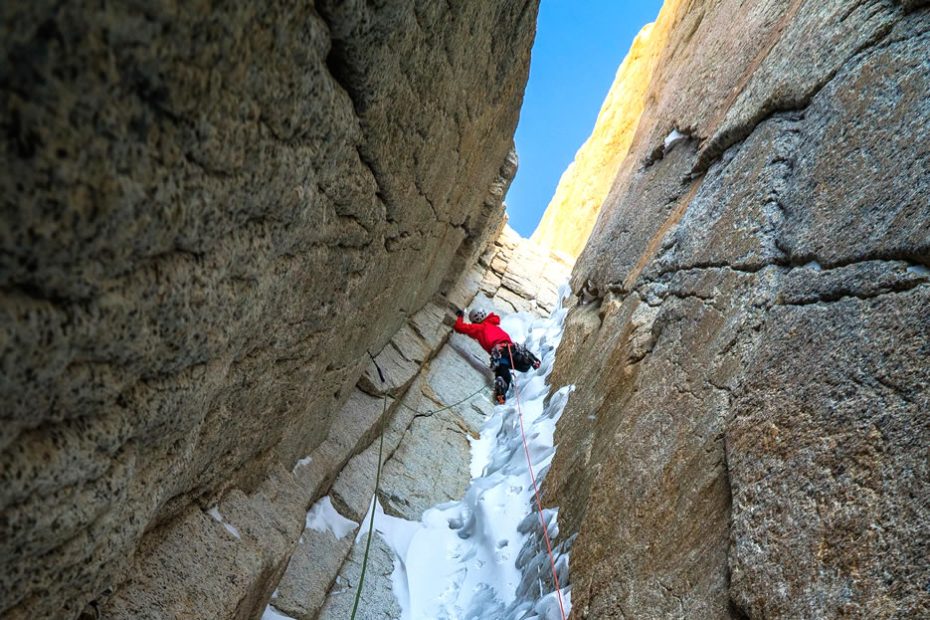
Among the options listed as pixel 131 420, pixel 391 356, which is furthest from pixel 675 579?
pixel 391 356

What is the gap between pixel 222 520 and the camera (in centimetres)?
183

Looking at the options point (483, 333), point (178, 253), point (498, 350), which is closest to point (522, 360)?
point (498, 350)

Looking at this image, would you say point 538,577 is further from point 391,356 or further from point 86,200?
point 86,200

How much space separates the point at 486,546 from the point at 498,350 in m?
3.16

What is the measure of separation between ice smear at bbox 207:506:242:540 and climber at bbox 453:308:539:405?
3.97 meters

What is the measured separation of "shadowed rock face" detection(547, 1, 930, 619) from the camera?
151 centimetres

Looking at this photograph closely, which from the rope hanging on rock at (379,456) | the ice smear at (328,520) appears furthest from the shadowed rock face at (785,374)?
the ice smear at (328,520)

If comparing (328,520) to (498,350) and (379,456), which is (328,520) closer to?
(379,456)

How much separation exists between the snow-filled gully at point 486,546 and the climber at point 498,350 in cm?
145

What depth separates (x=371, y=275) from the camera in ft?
7.88

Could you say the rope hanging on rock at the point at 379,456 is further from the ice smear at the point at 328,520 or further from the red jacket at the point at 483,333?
the red jacket at the point at 483,333

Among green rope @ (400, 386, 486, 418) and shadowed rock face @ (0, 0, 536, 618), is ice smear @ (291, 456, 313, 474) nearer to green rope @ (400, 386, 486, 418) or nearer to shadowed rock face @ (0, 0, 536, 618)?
shadowed rock face @ (0, 0, 536, 618)

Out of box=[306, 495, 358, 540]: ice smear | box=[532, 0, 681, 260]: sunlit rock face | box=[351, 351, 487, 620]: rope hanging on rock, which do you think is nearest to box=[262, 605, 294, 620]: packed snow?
box=[351, 351, 487, 620]: rope hanging on rock

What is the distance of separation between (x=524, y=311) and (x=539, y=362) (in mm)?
2850
